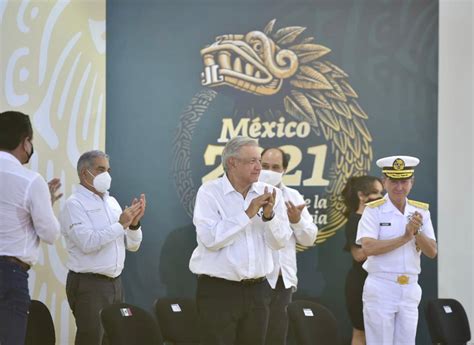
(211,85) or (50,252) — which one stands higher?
(211,85)

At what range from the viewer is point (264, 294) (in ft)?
16.5

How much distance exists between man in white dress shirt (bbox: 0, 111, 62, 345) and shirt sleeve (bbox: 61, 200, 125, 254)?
1.18m

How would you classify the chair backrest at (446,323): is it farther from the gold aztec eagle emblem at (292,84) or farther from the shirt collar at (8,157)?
the shirt collar at (8,157)

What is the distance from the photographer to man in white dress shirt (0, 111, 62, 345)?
446cm

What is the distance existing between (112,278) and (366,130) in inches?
106

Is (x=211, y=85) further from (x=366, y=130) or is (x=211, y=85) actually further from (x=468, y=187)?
(x=468, y=187)

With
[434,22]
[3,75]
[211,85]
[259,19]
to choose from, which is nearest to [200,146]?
[211,85]

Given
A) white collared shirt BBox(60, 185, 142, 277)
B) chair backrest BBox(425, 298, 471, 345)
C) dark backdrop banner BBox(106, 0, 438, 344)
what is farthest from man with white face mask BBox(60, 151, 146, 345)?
chair backrest BBox(425, 298, 471, 345)

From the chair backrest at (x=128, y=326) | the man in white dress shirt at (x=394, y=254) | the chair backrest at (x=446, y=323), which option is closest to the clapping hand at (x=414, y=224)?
the man in white dress shirt at (x=394, y=254)

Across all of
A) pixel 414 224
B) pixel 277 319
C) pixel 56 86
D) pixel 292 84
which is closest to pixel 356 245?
pixel 277 319

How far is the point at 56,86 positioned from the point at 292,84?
1.95m

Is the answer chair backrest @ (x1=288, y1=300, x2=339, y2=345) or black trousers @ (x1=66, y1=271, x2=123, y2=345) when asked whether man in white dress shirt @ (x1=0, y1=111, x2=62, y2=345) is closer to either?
black trousers @ (x1=66, y1=271, x2=123, y2=345)

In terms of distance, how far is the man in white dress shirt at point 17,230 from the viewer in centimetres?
446

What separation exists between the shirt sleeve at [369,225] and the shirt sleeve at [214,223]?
1.05 meters
